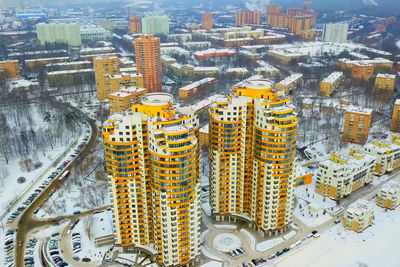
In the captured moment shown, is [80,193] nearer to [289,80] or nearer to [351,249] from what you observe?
[351,249]

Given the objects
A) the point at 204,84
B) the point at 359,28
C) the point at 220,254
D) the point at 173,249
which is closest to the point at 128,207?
the point at 173,249

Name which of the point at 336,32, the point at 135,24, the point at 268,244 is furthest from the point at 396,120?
the point at 135,24

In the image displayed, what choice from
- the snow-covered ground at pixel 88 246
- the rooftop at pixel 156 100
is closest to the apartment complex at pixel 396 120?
the rooftop at pixel 156 100

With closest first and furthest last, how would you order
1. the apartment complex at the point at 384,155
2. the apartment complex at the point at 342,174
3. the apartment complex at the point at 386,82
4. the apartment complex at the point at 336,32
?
1. the apartment complex at the point at 342,174
2. the apartment complex at the point at 384,155
3. the apartment complex at the point at 386,82
4. the apartment complex at the point at 336,32

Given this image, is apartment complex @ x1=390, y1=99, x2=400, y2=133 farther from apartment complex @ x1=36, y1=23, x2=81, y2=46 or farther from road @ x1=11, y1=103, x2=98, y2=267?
apartment complex @ x1=36, y1=23, x2=81, y2=46

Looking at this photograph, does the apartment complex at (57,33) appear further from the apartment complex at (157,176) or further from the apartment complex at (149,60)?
the apartment complex at (157,176)

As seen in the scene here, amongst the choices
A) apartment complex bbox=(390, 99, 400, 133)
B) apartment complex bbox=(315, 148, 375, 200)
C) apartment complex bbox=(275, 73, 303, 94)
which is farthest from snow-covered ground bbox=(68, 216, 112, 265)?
apartment complex bbox=(275, 73, 303, 94)
